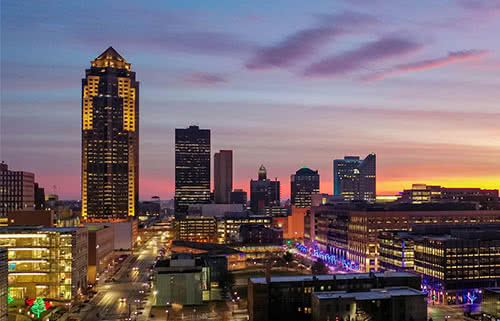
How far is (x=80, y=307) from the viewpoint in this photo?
13925 cm

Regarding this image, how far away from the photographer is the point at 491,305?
114 metres

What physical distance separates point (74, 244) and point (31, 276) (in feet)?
43.0

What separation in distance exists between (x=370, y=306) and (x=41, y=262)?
86.0 m

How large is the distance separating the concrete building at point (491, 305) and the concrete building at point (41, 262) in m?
98.1

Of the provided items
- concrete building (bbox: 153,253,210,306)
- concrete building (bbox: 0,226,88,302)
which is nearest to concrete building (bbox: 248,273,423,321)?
concrete building (bbox: 153,253,210,306)

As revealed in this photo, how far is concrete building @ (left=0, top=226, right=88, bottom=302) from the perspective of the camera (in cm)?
14738

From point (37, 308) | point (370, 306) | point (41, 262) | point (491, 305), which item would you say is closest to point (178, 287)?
point (37, 308)

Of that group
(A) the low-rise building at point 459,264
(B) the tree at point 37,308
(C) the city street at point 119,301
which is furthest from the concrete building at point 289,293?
(B) the tree at point 37,308

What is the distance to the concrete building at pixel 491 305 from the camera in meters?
113

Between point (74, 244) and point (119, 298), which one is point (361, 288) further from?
point (74, 244)

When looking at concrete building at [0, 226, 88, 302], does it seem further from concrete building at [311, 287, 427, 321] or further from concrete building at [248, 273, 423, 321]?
concrete building at [311, 287, 427, 321]

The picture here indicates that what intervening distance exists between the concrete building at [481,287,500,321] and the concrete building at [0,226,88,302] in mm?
98099

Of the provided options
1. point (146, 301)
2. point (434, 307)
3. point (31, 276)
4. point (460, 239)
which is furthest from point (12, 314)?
point (460, 239)

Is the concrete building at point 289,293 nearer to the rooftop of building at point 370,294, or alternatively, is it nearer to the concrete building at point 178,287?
the rooftop of building at point 370,294
